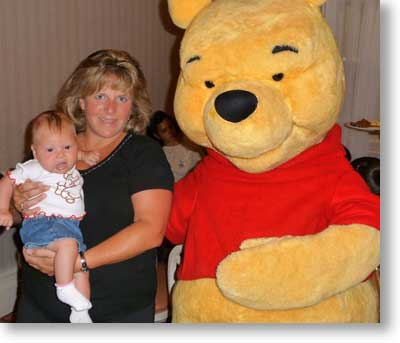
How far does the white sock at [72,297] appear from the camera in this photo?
4.02 feet

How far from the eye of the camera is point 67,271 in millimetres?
1216

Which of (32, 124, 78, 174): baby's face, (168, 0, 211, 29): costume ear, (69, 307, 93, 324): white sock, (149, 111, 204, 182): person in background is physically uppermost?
(168, 0, 211, 29): costume ear

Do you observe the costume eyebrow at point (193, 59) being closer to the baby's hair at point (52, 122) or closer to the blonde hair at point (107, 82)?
the blonde hair at point (107, 82)

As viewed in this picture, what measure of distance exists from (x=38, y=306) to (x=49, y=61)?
5.06 feet

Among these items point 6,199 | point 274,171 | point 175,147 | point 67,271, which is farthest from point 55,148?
point 175,147

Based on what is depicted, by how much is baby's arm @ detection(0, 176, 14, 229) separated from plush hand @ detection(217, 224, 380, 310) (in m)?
0.50

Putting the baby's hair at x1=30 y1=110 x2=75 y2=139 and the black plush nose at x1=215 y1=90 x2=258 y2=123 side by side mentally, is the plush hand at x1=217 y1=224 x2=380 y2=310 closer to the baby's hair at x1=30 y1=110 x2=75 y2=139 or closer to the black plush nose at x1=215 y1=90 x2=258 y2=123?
the black plush nose at x1=215 y1=90 x2=258 y2=123

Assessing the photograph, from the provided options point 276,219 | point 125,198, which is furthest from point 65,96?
point 276,219

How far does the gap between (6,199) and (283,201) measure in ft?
2.06

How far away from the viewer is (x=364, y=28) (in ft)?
11.8

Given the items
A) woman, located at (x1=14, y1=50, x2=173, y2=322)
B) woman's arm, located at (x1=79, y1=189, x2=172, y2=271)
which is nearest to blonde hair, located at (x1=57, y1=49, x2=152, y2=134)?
woman, located at (x1=14, y1=50, x2=173, y2=322)

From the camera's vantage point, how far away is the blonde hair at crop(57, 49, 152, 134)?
1307mm

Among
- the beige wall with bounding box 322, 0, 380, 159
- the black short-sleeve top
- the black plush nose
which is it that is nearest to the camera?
the black plush nose

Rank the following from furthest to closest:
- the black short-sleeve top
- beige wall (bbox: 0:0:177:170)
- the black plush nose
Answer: beige wall (bbox: 0:0:177:170), the black short-sleeve top, the black plush nose
